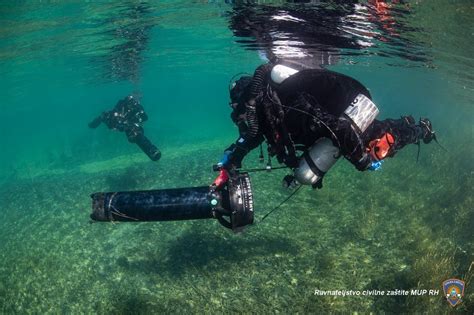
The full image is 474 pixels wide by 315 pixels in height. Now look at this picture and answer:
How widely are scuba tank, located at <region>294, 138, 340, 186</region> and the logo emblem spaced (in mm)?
5291

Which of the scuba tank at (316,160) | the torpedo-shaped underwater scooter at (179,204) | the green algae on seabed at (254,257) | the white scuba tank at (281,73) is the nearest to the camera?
the scuba tank at (316,160)

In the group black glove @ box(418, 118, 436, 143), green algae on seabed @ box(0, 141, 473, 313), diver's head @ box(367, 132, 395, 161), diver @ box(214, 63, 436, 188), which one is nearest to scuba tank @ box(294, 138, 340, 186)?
diver @ box(214, 63, 436, 188)

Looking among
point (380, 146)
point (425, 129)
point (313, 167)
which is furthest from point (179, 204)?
point (425, 129)

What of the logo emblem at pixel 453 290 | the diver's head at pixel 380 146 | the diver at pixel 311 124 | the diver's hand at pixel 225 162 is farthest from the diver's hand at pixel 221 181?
the logo emblem at pixel 453 290

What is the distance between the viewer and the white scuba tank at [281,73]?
4.46 meters

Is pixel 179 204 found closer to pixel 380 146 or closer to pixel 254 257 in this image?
pixel 380 146

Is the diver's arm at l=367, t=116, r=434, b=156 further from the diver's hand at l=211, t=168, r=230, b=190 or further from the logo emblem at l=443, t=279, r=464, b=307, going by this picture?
the logo emblem at l=443, t=279, r=464, b=307

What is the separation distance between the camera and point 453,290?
717 cm

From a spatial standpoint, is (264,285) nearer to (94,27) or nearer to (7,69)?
(94,27)

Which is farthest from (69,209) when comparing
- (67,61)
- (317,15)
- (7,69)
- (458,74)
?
(458,74)

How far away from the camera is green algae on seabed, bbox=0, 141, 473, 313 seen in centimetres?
714

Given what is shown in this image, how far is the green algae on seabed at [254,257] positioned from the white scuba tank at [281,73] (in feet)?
16.2

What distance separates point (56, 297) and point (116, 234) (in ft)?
9.42

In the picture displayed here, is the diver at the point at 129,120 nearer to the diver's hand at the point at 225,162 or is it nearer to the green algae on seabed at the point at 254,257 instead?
the green algae on seabed at the point at 254,257
